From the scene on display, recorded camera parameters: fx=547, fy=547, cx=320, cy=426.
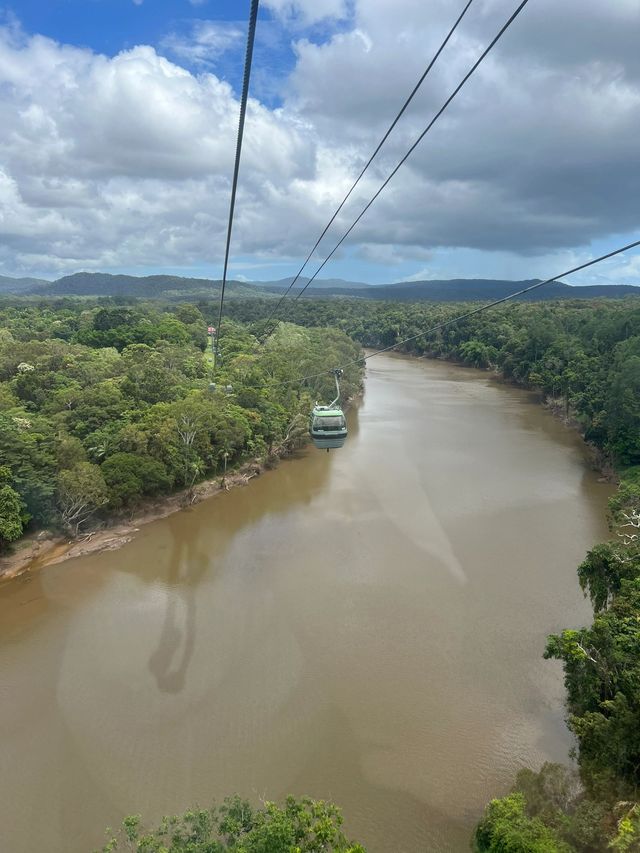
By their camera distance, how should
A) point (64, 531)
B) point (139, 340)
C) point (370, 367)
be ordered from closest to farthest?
point (64, 531) < point (139, 340) < point (370, 367)

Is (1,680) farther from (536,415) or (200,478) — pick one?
(536,415)

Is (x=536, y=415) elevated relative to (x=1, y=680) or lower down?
elevated

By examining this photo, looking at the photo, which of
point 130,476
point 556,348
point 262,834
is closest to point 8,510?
point 130,476

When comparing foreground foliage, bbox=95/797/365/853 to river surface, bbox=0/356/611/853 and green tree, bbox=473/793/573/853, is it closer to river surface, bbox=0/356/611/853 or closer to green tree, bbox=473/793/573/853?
green tree, bbox=473/793/573/853

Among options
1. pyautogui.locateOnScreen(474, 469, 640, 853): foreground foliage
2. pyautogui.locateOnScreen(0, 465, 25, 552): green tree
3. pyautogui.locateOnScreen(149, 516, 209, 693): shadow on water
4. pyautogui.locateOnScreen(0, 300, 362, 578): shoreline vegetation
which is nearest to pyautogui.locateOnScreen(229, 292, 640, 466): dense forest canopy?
pyautogui.locateOnScreen(0, 300, 362, 578): shoreline vegetation

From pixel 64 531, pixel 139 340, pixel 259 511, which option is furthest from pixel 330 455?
pixel 139 340

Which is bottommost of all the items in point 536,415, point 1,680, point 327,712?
point 1,680
